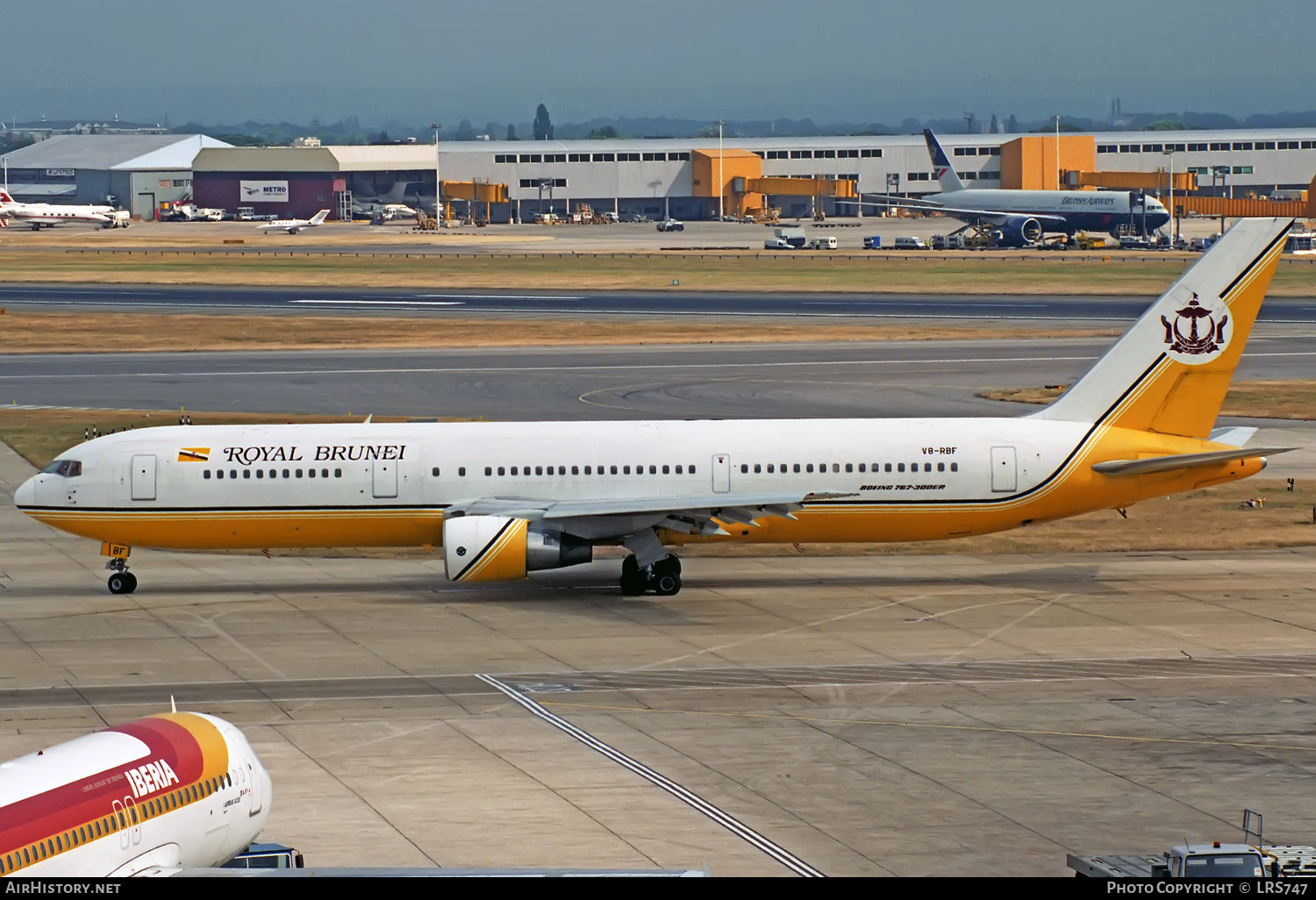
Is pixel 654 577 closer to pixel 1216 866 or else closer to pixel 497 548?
pixel 497 548

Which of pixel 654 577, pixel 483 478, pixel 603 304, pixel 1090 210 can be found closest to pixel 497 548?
pixel 483 478

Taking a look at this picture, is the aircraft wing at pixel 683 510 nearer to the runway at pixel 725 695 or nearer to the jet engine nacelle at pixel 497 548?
the jet engine nacelle at pixel 497 548

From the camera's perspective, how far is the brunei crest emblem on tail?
1752 inches

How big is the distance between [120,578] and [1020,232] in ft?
534

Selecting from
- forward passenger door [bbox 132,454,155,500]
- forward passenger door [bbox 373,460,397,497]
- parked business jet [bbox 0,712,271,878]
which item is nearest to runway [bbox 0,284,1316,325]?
forward passenger door [bbox 373,460,397,497]

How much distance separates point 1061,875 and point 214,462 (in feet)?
86.3

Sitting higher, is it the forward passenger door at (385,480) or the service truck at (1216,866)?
the forward passenger door at (385,480)

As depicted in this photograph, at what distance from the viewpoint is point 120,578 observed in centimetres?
4394

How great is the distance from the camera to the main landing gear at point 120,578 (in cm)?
4394

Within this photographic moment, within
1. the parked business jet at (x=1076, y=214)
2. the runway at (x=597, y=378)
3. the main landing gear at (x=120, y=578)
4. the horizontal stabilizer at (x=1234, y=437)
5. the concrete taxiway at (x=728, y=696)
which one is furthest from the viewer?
the parked business jet at (x=1076, y=214)

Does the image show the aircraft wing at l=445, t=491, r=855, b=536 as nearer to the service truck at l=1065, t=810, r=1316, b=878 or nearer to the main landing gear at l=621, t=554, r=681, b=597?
the main landing gear at l=621, t=554, r=681, b=597

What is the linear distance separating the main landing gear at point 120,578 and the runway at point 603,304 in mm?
74709

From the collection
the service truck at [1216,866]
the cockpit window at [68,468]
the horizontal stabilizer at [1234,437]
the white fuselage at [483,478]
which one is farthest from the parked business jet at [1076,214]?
the service truck at [1216,866]
